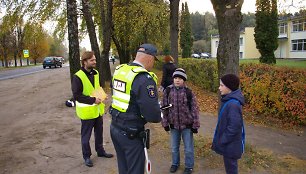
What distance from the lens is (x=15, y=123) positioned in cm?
938

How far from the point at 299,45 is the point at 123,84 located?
5845 centimetres

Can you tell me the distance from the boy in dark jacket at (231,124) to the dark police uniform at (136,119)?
3.87 feet

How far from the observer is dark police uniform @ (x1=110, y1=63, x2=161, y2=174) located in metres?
3.70

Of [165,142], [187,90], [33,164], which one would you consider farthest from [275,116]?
[33,164]

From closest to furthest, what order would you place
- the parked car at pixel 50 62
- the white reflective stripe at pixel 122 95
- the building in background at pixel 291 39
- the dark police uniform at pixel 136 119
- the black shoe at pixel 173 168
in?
1. the dark police uniform at pixel 136 119
2. the white reflective stripe at pixel 122 95
3. the black shoe at pixel 173 168
4. the parked car at pixel 50 62
5. the building in background at pixel 291 39

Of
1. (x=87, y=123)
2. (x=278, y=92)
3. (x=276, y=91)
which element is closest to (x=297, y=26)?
(x=276, y=91)

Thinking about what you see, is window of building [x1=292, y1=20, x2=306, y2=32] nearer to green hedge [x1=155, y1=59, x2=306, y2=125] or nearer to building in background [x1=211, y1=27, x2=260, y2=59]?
building in background [x1=211, y1=27, x2=260, y2=59]

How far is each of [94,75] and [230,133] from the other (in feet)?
9.28

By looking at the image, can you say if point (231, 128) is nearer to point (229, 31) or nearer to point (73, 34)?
point (229, 31)

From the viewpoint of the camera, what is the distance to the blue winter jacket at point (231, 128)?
172 inches

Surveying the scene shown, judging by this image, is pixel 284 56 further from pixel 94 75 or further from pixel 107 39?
pixel 94 75

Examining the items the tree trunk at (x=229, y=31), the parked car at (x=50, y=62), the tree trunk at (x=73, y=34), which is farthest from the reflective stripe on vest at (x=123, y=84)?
the parked car at (x=50, y=62)

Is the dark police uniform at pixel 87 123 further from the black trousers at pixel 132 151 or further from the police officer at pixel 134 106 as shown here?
the black trousers at pixel 132 151

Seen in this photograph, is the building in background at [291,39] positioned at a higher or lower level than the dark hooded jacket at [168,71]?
higher
